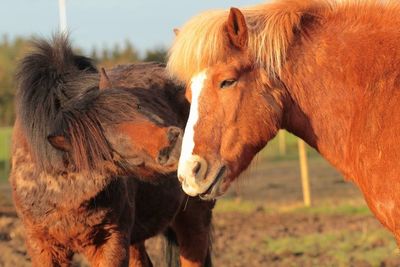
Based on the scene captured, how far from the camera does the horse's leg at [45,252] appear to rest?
19.5 feet

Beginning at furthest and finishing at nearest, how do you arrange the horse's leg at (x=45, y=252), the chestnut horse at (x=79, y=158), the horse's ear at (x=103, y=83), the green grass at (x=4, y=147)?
the green grass at (x=4, y=147) → the horse's ear at (x=103, y=83) → the horse's leg at (x=45, y=252) → the chestnut horse at (x=79, y=158)

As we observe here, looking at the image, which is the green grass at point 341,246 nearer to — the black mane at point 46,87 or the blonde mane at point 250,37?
the black mane at point 46,87

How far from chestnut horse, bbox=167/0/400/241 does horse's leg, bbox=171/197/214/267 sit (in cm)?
306

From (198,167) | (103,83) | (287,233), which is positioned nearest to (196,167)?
(198,167)

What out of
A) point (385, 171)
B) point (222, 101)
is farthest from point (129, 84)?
point (385, 171)

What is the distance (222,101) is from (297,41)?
1.92ft

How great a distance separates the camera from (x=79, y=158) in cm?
571

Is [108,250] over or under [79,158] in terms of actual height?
under

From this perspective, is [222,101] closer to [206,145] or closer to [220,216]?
[206,145]

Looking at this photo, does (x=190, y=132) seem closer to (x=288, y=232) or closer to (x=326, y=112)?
(x=326, y=112)

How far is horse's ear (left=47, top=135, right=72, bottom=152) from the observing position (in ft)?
18.8

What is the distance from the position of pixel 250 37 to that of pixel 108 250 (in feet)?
7.19

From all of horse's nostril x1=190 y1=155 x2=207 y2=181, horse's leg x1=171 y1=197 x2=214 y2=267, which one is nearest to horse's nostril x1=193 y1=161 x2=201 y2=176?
horse's nostril x1=190 y1=155 x2=207 y2=181

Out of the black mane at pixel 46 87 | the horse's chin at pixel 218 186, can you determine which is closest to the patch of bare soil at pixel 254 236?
the black mane at pixel 46 87
